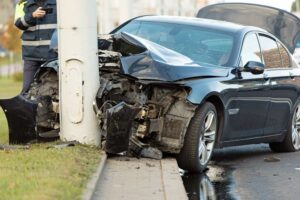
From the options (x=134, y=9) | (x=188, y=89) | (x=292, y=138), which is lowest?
(x=134, y=9)

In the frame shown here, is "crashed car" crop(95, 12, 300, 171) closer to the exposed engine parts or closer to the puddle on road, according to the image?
the exposed engine parts

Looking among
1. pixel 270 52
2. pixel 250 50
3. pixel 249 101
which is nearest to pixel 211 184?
pixel 249 101

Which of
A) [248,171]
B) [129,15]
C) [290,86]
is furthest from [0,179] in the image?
[129,15]

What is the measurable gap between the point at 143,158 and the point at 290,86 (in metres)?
2.95

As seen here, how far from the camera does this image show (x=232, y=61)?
31.1 ft

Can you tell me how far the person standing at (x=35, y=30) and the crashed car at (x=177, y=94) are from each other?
848 millimetres

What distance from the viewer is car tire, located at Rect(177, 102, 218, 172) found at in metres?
8.52

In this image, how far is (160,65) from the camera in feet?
27.7

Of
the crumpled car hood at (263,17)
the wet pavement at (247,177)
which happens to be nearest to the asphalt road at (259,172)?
the wet pavement at (247,177)

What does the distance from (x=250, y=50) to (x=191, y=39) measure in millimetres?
763

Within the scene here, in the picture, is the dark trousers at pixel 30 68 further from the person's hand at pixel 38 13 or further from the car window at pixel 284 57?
the car window at pixel 284 57

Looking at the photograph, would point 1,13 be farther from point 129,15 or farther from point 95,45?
point 95,45

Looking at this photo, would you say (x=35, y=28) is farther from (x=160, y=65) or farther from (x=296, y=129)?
→ (x=296, y=129)

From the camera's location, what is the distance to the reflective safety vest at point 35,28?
10281mm
